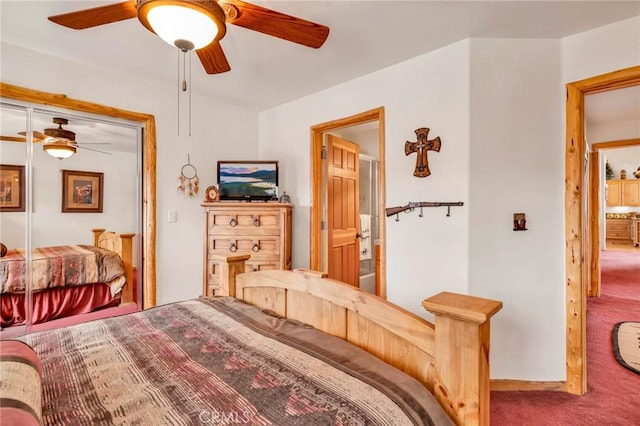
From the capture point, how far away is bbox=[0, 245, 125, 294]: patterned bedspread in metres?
2.24

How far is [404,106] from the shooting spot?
250 cm

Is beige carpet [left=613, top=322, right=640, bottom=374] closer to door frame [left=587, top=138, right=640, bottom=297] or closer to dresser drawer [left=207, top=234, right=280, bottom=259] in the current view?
door frame [left=587, top=138, right=640, bottom=297]

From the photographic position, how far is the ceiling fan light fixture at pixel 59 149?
241cm

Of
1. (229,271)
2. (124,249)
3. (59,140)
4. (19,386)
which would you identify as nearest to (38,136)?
(59,140)

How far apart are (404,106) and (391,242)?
43.1 inches

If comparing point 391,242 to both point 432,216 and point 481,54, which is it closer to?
point 432,216

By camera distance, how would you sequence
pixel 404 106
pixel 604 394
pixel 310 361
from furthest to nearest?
1. pixel 404 106
2. pixel 604 394
3. pixel 310 361

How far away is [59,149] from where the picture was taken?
8.07 ft

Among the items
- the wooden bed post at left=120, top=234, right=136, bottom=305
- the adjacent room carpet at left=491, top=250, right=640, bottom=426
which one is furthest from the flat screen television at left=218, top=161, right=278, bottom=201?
the adjacent room carpet at left=491, top=250, right=640, bottom=426

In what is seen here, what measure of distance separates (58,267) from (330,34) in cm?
263

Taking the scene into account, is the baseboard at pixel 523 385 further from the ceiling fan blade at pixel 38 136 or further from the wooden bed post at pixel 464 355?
the ceiling fan blade at pixel 38 136

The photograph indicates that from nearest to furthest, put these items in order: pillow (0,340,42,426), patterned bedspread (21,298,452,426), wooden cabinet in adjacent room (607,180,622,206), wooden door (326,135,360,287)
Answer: pillow (0,340,42,426), patterned bedspread (21,298,452,426), wooden door (326,135,360,287), wooden cabinet in adjacent room (607,180,622,206)

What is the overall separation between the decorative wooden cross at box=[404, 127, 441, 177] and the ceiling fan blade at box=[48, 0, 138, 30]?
1882 millimetres

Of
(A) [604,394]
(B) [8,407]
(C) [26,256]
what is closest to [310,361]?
(B) [8,407]
